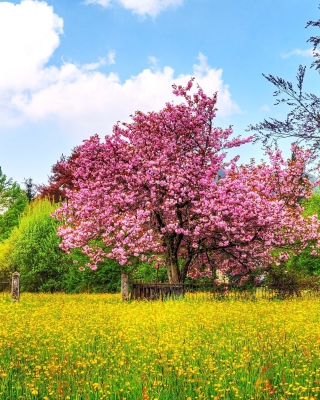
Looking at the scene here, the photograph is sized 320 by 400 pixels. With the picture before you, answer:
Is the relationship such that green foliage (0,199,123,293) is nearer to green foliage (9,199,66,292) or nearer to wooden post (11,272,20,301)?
green foliage (9,199,66,292)

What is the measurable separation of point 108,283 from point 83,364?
24.4 meters

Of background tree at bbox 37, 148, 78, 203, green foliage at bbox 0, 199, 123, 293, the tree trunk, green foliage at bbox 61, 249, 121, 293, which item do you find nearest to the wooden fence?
the tree trunk

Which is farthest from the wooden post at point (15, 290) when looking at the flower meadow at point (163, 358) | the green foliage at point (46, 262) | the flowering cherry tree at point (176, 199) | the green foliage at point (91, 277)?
the flower meadow at point (163, 358)

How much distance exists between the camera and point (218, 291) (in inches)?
841

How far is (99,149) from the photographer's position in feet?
73.1

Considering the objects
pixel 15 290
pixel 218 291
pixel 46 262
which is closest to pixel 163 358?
pixel 218 291

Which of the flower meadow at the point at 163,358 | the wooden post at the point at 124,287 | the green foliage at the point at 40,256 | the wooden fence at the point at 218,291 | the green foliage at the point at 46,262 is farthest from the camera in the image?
the green foliage at the point at 40,256

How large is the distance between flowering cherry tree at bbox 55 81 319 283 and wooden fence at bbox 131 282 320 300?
1.44 metres

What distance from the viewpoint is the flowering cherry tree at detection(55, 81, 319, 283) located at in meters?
21.2

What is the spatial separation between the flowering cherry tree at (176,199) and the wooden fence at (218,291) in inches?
56.7

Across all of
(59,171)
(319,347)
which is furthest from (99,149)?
(59,171)

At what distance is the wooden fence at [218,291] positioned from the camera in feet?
67.9

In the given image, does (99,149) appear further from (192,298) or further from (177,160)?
(192,298)

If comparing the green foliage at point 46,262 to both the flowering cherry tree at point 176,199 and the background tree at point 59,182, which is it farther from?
the background tree at point 59,182
